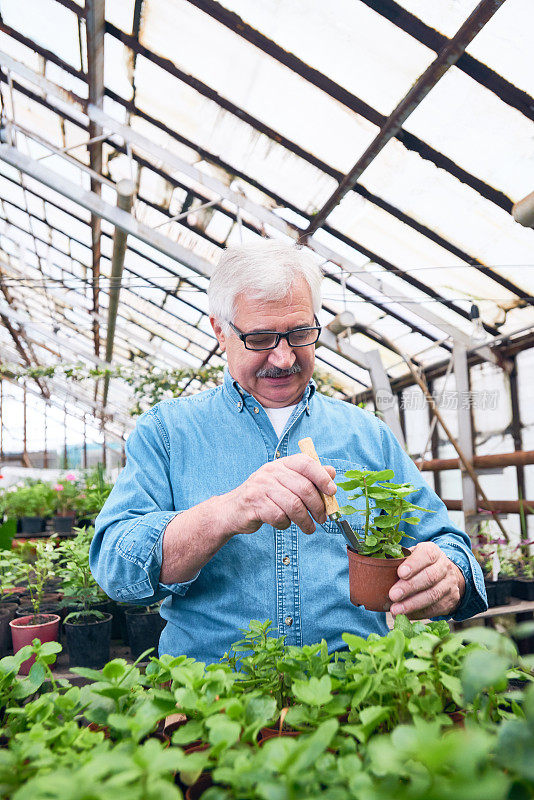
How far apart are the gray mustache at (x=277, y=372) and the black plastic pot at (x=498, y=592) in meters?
2.33

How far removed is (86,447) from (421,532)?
17.4m

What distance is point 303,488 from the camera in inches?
35.5

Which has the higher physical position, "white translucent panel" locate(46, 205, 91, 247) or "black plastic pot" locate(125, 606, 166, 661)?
"white translucent panel" locate(46, 205, 91, 247)

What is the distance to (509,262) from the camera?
3617 millimetres

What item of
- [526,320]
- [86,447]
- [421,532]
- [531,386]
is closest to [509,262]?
[526,320]

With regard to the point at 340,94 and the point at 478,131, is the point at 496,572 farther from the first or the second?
the point at 340,94

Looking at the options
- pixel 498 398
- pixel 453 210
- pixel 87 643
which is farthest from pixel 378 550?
pixel 498 398

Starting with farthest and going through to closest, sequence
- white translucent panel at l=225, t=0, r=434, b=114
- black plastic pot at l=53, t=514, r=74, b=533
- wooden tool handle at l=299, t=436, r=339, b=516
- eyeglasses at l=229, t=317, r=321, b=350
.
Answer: black plastic pot at l=53, t=514, r=74, b=533 → white translucent panel at l=225, t=0, r=434, b=114 → eyeglasses at l=229, t=317, r=321, b=350 → wooden tool handle at l=299, t=436, r=339, b=516

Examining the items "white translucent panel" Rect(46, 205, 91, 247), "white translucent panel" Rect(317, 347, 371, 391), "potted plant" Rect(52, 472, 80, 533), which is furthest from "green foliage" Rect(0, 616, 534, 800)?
"white translucent panel" Rect(46, 205, 91, 247)

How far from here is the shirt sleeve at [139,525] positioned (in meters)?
1.04

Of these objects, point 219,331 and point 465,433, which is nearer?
point 219,331

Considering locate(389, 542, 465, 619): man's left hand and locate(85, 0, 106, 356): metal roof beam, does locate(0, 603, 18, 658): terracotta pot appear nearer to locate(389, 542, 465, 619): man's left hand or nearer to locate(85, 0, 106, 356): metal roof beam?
locate(389, 542, 465, 619): man's left hand

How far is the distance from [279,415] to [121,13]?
10.3 ft

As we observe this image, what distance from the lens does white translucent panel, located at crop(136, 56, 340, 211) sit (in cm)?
374
